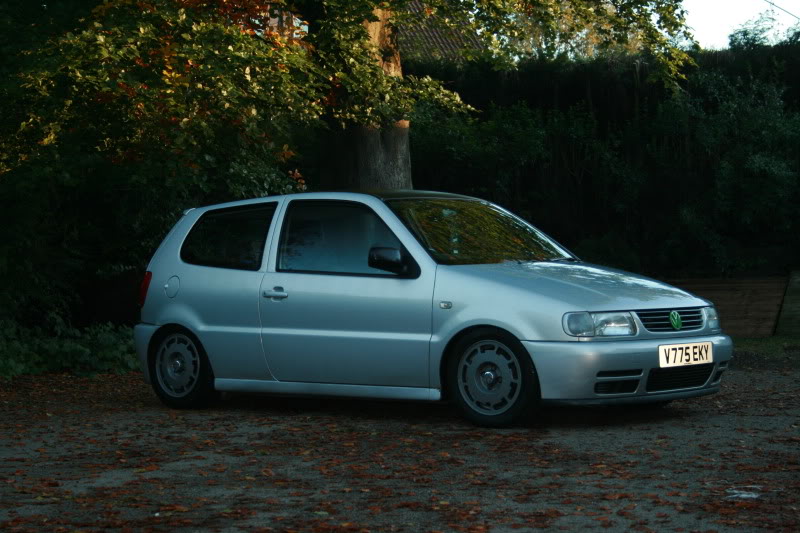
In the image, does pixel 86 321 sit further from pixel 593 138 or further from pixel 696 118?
pixel 696 118

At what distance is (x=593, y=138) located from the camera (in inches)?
720

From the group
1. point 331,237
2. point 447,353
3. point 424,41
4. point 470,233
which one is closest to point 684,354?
point 447,353

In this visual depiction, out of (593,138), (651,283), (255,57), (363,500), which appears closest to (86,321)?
(255,57)

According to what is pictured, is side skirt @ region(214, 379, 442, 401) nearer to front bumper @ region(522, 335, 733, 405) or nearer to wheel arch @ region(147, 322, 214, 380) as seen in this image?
wheel arch @ region(147, 322, 214, 380)

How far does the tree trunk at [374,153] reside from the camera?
1538cm

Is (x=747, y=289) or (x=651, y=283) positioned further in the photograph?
(x=747, y=289)

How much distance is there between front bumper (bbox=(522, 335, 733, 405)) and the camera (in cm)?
816

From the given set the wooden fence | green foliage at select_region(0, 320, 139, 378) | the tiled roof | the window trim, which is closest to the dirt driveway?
the window trim

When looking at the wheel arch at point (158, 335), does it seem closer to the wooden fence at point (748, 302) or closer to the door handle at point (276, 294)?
the door handle at point (276, 294)

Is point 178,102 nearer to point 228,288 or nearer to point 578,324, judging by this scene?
point 228,288

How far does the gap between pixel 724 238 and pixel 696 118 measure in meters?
1.83

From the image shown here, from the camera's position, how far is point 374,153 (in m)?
15.4

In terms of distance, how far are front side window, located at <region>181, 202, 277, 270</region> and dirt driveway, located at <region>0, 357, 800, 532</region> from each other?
3.86ft

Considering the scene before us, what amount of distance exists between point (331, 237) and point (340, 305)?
61 cm
